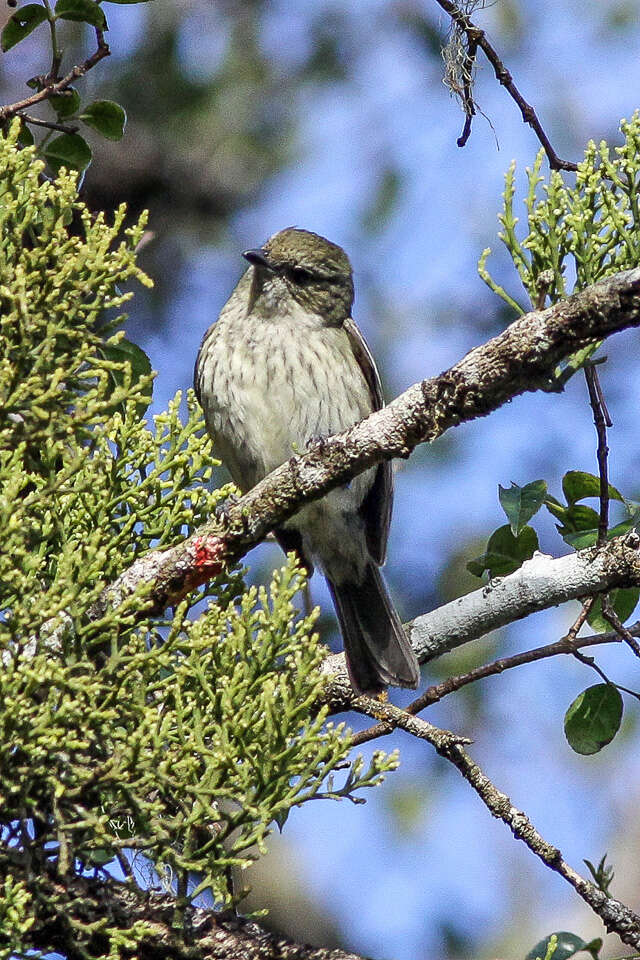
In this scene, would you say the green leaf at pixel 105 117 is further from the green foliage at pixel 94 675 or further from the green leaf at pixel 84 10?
the green foliage at pixel 94 675

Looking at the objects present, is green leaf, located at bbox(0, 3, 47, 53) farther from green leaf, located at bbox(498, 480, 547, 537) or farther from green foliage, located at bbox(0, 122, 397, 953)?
green leaf, located at bbox(498, 480, 547, 537)

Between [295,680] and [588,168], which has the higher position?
[588,168]

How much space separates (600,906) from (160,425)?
1.50 meters

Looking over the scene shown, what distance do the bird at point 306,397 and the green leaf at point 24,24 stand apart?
→ 7.29 ft

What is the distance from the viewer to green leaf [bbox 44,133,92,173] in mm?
3383

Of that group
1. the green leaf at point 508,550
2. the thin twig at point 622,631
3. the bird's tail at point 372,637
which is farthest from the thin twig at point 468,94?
the bird's tail at point 372,637

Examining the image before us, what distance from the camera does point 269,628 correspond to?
258cm

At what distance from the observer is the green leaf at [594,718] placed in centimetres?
342

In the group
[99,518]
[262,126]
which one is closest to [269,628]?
[99,518]

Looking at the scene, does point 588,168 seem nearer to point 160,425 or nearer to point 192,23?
point 160,425

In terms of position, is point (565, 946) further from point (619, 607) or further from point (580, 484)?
point (580, 484)

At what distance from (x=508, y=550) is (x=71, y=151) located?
1.70 metres

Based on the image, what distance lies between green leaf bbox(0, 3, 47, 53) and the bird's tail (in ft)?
7.19

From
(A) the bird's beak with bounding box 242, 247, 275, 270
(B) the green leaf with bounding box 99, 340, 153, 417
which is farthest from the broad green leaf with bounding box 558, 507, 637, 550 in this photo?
(A) the bird's beak with bounding box 242, 247, 275, 270
